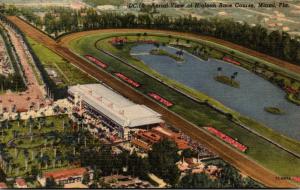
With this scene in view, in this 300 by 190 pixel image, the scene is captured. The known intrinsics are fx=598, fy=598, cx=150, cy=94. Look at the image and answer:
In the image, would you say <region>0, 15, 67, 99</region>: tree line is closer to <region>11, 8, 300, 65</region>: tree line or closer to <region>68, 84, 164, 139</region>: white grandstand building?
<region>68, 84, 164, 139</region>: white grandstand building

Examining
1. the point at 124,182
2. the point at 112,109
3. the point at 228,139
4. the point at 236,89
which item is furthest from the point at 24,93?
the point at 236,89

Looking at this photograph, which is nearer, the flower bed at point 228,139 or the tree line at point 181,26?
the flower bed at point 228,139

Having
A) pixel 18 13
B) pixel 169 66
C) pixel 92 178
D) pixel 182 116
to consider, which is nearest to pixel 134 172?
pixel 92 178

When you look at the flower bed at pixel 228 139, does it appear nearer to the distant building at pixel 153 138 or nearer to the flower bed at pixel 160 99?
the distant building at pixel 153 138

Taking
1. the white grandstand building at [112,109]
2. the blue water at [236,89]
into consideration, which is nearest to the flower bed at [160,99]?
the white grandstand building at [112,109]

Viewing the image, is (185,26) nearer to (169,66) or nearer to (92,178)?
(169,66)
